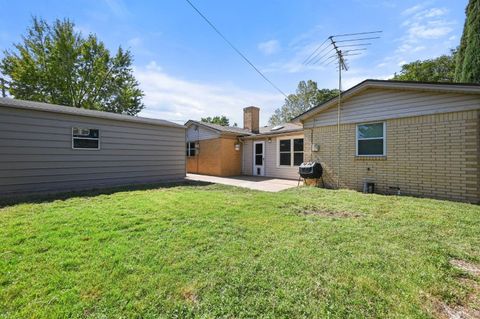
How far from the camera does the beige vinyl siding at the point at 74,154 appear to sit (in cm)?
711

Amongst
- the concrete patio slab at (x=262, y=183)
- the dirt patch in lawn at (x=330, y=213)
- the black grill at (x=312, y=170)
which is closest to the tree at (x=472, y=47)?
the black grill at (x=312, y=170)

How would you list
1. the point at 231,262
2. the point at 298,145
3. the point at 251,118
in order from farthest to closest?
the point at 251,118 → the point at 298,145 → the point at 231,262

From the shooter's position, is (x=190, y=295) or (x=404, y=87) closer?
(x=190, y=295)

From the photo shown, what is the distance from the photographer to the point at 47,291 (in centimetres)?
213

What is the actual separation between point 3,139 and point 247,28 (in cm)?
912

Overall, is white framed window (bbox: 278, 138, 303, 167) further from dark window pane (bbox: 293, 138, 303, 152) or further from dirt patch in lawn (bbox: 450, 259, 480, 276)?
dirt patch in lawn (bbox: 450, 259, 480, 276)

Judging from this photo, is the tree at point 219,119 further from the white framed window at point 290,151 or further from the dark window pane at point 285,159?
the dark window pane at point 285,159

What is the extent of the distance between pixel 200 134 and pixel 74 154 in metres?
7.81

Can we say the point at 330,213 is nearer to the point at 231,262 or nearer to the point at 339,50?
the point at 231,262

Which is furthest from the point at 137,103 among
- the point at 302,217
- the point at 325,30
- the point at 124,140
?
the point at 302,217

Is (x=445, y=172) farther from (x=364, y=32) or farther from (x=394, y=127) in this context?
(x=364, y=32)

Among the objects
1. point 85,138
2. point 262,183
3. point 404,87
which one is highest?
point 404,87

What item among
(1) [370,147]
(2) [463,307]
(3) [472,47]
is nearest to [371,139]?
(1) [370,147]

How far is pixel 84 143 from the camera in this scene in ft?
28.2
